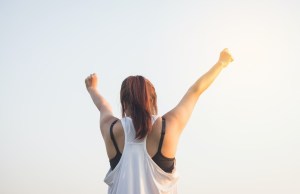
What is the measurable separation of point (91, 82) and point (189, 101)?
1.85 metres

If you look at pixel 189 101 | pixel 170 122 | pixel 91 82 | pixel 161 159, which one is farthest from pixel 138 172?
pixel 91 82

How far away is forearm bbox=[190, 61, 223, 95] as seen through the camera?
545 centimetres

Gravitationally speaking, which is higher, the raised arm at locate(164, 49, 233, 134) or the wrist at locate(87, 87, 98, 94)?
the wrist at locate(87, 87, 98, 94)

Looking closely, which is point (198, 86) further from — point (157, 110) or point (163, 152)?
point (163, 152)

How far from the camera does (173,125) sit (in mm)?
5098

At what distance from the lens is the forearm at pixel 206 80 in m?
5.45

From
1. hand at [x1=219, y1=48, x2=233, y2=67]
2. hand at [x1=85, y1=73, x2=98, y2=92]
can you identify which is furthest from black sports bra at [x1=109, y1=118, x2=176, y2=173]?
hand at [x1=219, y1=48, x2=233, y2=67]

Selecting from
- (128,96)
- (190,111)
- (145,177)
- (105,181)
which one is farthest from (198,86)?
(105,181)

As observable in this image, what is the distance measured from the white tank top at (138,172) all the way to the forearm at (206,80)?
733 mm

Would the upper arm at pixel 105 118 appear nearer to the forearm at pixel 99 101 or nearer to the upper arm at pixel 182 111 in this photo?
the forearm at pixel 99 101

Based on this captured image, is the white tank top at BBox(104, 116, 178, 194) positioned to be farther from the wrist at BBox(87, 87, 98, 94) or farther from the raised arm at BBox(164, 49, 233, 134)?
the wrist at BBox(87, 87, 98, 94)

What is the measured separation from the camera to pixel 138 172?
5.03 metres

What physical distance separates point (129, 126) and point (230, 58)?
2.04m

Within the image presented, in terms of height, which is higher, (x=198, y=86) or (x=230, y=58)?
(x=230, y=58)
